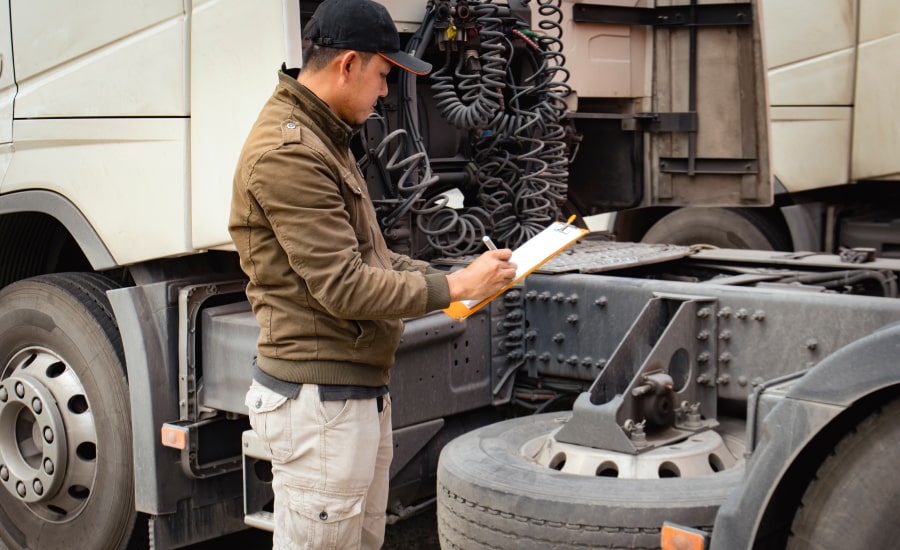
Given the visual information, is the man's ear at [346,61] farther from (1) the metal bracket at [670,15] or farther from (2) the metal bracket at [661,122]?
(2) the metal bracket at [661,122]

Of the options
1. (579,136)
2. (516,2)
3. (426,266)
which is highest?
(516,2)

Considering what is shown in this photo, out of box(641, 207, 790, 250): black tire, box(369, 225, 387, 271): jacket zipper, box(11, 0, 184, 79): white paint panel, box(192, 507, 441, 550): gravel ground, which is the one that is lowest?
box(192, 507, 441, 550): gravel ground

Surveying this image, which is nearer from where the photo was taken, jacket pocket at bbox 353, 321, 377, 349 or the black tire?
jacket pocket at bbox 353, 321, 377, 349

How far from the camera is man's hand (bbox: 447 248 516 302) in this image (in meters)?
2.75

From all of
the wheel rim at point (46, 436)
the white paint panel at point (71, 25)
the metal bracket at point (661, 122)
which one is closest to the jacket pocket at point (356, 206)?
the white paint panel at point (71, 25)

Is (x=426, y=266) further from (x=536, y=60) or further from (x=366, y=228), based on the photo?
(x=536, y=60)

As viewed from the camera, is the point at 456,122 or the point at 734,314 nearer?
the point at 734,314

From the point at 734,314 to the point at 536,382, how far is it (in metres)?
0.87

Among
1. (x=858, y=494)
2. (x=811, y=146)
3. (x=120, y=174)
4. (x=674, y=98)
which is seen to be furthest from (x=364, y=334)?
(x=811, y=146)

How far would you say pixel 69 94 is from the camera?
4.16 meters

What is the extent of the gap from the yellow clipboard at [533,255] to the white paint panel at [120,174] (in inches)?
52.5

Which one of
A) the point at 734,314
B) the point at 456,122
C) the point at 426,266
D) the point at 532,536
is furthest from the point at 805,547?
the point at 456,122

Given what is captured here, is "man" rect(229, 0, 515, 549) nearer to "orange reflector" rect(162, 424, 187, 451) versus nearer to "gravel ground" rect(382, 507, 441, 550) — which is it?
"orange reflector" rect(162, 424, 187, 451)

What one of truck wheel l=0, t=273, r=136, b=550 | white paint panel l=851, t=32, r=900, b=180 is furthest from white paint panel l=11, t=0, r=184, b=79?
white paint panel l=851, t=32, r=900, b=180
